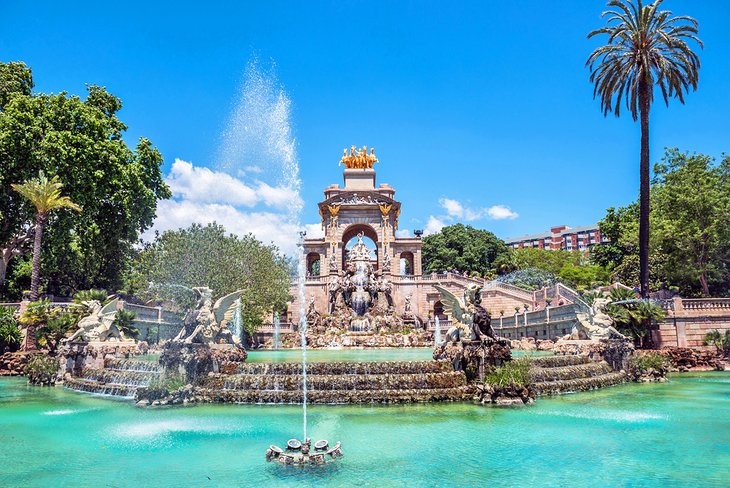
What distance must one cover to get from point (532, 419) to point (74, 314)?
24.1 meters

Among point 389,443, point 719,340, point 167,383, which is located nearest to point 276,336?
point 167,383

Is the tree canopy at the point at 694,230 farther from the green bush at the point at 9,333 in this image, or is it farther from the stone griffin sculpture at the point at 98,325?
the green bush at the point at 9,333

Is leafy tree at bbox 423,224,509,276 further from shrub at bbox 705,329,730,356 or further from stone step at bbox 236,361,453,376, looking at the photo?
stone step at bbox 236,361,453,376

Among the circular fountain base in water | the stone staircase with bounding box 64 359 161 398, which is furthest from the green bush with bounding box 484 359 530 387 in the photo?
the stone staircase with bounding box 64 359 161 398

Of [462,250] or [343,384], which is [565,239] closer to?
[462,250]

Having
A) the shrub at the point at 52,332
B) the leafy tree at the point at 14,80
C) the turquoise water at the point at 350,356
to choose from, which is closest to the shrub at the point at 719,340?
the turquoise water at the point at 350,356

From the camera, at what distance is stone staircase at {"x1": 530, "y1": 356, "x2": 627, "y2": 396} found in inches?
664

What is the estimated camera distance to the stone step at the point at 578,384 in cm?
1666

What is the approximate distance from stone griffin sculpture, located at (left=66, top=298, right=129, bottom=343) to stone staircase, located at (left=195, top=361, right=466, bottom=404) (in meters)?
9.55

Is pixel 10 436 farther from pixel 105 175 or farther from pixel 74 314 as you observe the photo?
pixel 105 175

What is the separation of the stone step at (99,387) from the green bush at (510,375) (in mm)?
11511

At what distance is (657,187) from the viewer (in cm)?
4100

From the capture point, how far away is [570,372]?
18.0m

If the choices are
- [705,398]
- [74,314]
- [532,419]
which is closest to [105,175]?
[74,314]
